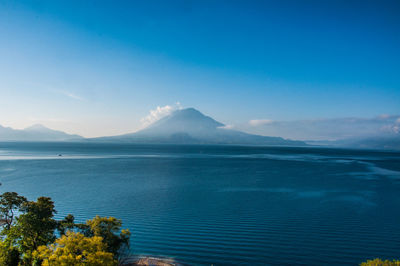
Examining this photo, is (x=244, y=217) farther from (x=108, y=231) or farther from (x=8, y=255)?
(x=8, y=255)

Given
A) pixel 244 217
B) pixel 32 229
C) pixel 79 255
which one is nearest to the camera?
pixel 79 255

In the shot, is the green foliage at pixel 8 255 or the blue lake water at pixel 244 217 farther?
the blue lake water at pixel 244 217

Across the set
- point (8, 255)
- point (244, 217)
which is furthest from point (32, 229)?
point (244, 217)

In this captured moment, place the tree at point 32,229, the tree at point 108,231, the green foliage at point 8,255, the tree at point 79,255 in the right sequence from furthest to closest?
the tree at point 108,231 → the tree at point 32,229 → the green foliage at point 8,255 → the tree at point 79,255

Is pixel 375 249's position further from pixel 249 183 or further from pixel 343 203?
pixel 249 183

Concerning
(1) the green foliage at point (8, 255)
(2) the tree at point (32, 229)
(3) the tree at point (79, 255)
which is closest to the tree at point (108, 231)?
(3) the tree at point (79, 255)

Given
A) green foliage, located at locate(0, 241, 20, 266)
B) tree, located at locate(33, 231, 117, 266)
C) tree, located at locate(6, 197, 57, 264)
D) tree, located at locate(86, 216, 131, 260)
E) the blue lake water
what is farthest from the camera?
the blue lake water

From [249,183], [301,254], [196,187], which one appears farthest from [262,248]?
[249,183]

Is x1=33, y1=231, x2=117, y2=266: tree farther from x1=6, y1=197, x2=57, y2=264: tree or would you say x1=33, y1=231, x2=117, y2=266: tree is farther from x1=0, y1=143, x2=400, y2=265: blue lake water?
x1=0, y1=143, x2=400, y2=265: blue lake water

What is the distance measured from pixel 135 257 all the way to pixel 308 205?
28.5 metres

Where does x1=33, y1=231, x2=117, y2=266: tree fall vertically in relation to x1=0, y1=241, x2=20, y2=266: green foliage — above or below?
above

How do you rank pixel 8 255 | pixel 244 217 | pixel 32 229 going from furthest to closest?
1. pixel 244 217
2. pixel 32 229
3. pixel 8 255

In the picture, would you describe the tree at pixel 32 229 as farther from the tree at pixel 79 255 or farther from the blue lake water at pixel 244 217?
the blue lake water at pixel 244 217

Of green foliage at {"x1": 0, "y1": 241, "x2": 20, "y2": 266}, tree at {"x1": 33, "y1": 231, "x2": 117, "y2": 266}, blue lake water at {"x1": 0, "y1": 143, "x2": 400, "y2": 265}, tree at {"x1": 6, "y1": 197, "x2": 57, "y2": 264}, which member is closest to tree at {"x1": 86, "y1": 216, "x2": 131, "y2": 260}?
tree at {"x1": 33, "y1": 231, "x2": 117, "y2": 266}
